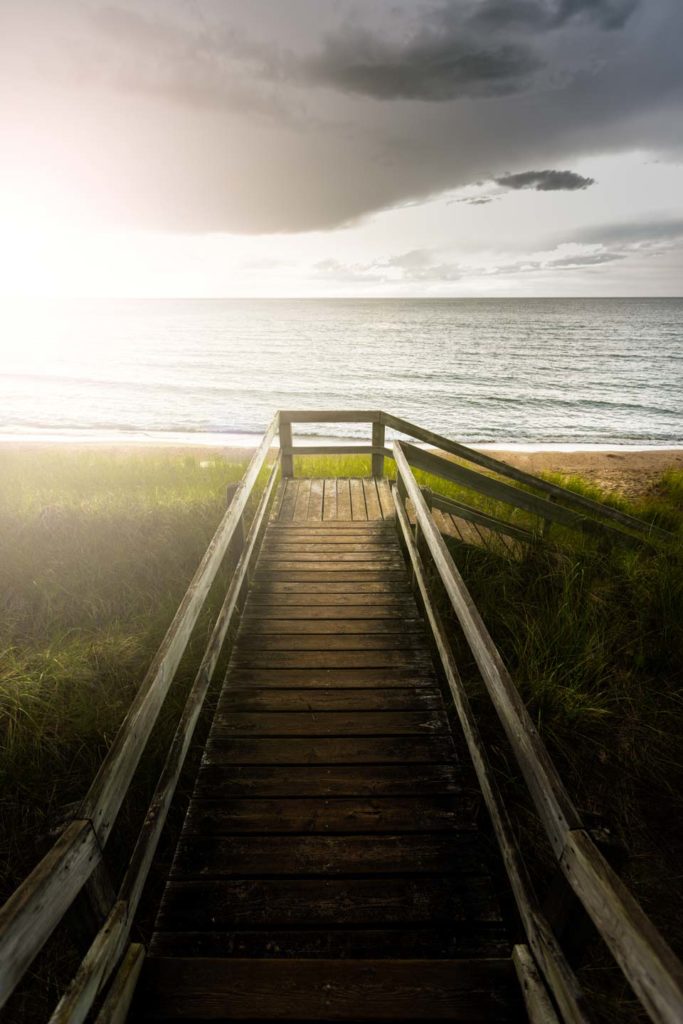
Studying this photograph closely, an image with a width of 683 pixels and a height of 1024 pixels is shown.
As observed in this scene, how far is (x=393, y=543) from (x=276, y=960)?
438cm

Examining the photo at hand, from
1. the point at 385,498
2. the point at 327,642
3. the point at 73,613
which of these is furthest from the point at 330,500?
the point at 73,613

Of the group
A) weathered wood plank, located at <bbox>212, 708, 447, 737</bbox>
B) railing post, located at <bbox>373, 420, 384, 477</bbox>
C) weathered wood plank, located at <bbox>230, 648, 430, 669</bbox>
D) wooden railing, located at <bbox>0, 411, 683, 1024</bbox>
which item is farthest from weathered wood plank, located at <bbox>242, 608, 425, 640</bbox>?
railing post, located at <bbox>373, 420, 384, 477</bbox>

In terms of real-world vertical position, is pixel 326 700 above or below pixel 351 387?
above

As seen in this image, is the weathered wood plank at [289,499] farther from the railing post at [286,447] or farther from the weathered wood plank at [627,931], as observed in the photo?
the weathered wood plank at [627,931]

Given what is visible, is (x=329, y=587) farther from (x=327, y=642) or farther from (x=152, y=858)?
(x=152, y=858)

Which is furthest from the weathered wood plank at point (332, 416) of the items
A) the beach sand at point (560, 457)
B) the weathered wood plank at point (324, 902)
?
the weathered wood plank at point (324, 902)

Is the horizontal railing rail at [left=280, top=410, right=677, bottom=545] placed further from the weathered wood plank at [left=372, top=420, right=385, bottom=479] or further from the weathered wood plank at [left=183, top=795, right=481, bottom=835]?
the weathered wood plank at [left=183, top=795, right=481, bottom=835]

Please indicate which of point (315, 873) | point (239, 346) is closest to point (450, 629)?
point (315, 873)

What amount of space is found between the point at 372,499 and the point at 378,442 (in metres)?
1.03

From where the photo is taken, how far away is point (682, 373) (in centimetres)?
3691

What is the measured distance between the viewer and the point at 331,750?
3164 millimetres

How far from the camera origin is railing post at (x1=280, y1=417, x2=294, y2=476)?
8039 millimetres

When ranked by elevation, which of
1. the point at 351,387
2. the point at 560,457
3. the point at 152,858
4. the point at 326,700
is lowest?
the point at 351,387

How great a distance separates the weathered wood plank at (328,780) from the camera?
2.88 meters
